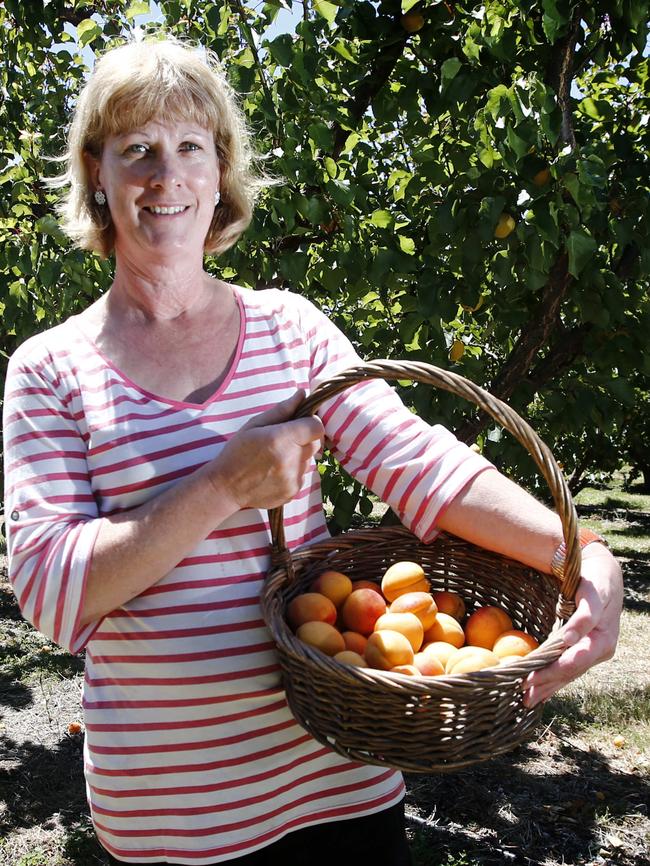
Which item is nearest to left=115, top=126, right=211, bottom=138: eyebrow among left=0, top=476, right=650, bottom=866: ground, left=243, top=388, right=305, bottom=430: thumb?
left=243, top=388, right=305, bottom=430: thumb

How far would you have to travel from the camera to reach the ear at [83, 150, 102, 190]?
4.93ft

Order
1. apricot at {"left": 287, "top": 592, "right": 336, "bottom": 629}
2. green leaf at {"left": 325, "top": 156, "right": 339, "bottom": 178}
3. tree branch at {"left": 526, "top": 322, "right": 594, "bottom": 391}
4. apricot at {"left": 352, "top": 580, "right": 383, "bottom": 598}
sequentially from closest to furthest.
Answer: apricot at {"left": 287, "top": 592, "right": 336, "bottom": 629}
apricot at {"left": 352, "top": 580, "right": 383, "bottom": 598}
green leaf at {"left": 325, "top": 156, "right": 339, "bottom": 178}
tree branch at {"left": 526, "top": 322, "right": 594, "bottom": 391}

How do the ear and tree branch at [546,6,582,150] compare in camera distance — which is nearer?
the ear

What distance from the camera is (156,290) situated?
4.76 ft

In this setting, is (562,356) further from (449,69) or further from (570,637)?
(570,637)

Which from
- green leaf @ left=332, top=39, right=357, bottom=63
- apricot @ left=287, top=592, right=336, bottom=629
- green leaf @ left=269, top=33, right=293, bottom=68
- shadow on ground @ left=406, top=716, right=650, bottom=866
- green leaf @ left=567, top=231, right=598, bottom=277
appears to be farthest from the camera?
shadow on ground @ left=406, top=716, right=650, bottom=866

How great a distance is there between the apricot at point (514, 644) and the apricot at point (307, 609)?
268mm

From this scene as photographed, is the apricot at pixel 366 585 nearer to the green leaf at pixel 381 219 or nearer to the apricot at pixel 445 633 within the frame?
the apricot at pixel 445 633

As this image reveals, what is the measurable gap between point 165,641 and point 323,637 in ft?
0.78

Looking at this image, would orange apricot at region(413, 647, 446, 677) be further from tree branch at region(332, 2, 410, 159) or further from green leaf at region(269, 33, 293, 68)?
tree branch at region(332, 2, 410, 159)

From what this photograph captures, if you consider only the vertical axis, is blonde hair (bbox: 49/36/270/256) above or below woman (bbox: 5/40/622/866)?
above

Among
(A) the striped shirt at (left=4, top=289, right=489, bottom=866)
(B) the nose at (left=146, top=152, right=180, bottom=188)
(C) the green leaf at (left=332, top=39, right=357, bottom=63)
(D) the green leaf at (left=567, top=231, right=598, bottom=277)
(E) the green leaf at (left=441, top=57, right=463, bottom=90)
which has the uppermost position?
(C) the green leaf at (left=332, top=39, right=357, bottom=63)

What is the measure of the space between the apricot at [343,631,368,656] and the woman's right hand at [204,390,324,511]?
267 mm

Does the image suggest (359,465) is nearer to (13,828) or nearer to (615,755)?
(13,828)
